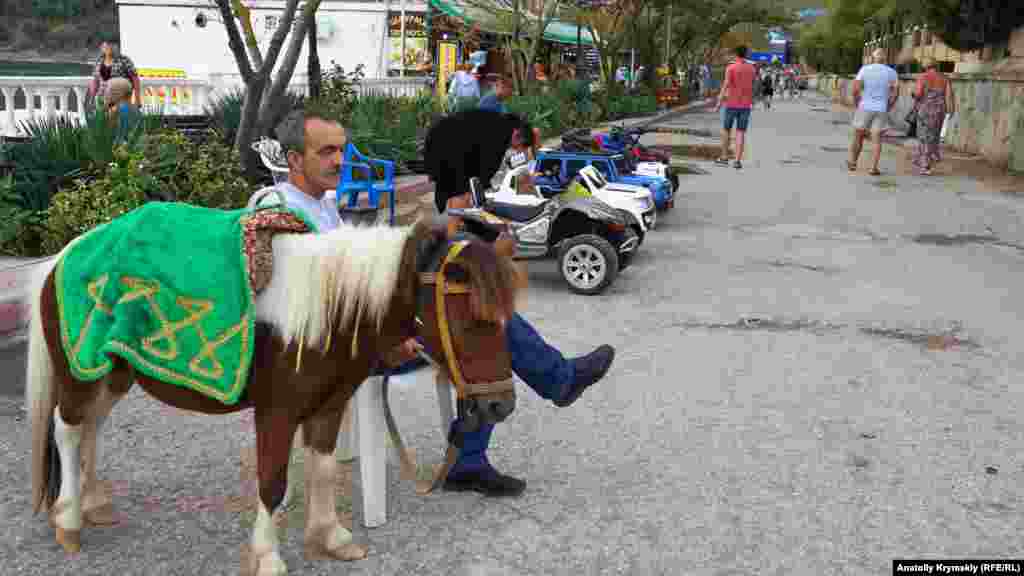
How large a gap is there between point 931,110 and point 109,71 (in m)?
14.5

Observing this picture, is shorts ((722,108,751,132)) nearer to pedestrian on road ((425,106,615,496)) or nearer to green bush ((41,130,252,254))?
green bush ((41,130,252,254))

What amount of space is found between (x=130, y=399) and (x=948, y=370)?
5.21m

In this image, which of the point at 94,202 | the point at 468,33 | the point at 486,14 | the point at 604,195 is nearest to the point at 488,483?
the point at 94,202

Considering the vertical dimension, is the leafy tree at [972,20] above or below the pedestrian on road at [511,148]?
above

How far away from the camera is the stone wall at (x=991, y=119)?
1852cm

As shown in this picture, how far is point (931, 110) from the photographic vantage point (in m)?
17.5

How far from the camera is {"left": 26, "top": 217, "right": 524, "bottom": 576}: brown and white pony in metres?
2.95

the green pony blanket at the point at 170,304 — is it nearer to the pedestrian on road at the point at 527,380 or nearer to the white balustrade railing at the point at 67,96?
the pedestrian on road at the point at 527,380

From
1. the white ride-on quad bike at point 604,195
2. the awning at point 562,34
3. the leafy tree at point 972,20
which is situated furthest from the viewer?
the awning at point 562,34

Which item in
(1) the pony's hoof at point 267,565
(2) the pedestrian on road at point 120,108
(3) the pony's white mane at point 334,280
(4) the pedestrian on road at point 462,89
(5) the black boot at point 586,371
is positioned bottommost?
(1) the pony's hoof at point 267,565

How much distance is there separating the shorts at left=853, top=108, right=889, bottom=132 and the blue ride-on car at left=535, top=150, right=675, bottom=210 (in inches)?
316

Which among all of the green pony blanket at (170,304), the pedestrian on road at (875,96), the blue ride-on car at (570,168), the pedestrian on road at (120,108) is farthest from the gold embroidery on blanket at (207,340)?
the pedestrian on road at (875,96)

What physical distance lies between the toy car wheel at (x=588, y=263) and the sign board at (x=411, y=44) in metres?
24.9

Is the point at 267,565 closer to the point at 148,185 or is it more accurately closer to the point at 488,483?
the point at 488,483
